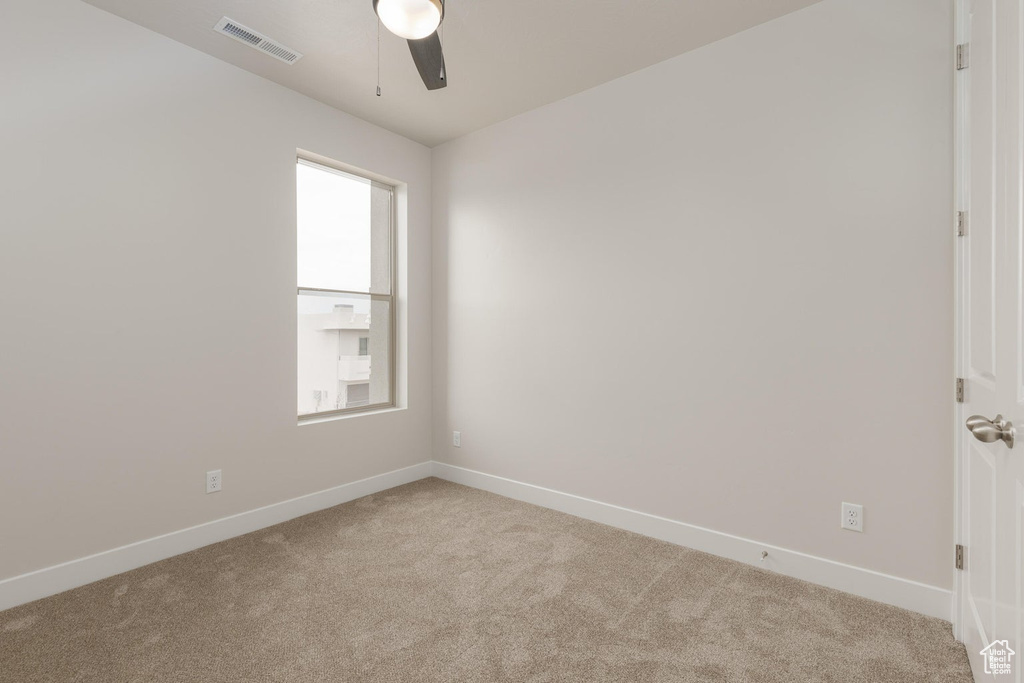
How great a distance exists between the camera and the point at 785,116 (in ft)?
7.68

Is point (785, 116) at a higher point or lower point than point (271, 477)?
higher

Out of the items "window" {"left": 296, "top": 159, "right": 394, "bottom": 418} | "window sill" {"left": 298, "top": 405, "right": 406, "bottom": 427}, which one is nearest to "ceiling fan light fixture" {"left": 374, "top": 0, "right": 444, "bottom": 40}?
Answer: "window" {"left": 296, "top": 159, "right": 394, "bottom": 418}

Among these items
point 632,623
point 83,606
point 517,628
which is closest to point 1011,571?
point 632,623

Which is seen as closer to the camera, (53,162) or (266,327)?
(53,162)

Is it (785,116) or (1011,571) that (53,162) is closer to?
(785,116)

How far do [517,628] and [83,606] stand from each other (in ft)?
6.18

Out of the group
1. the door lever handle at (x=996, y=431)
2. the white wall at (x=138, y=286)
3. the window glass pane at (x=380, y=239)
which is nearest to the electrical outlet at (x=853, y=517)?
the door lever handle at (x=996, y=431)

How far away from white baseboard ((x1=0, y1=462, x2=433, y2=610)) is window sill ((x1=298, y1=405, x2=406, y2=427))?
0.47m

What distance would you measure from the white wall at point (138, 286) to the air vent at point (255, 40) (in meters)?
0.31

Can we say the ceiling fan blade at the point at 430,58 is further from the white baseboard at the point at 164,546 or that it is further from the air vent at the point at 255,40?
the white baseboard at the point at 164,546

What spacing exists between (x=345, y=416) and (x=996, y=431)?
3.32 m

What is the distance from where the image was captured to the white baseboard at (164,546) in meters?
2.10

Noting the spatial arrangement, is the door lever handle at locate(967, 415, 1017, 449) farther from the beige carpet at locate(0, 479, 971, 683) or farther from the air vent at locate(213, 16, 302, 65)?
the air vent at locate(213, 16, 302, 65)

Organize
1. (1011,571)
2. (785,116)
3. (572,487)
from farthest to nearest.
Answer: (572,487) → (785,116) → (1011,571)
